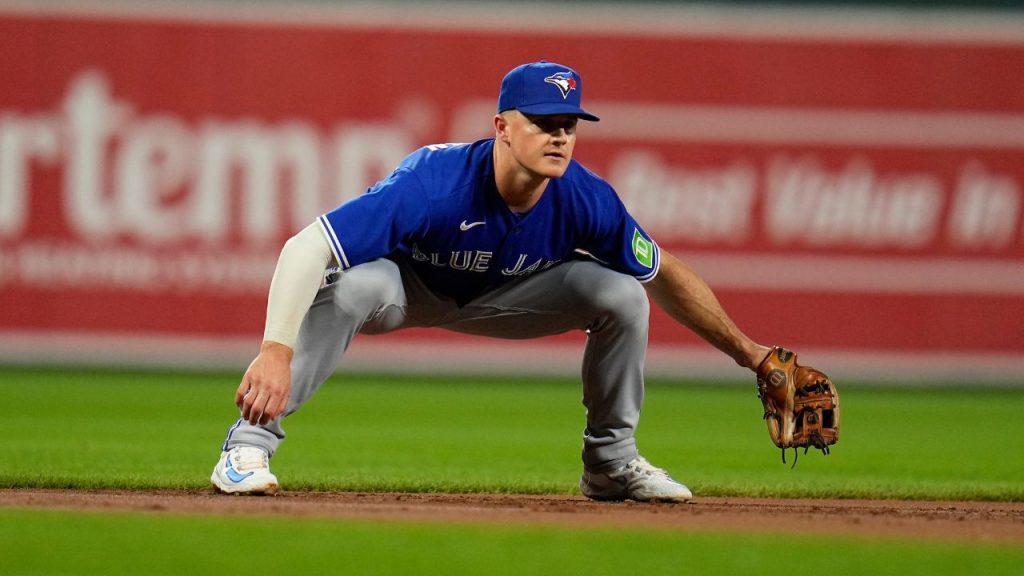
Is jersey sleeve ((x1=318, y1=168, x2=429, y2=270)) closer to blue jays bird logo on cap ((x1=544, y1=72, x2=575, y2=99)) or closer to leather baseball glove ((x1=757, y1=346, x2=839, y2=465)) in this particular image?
blue jays bird logo on cap ((x1=544, y1=72, x2=575, y2=99))

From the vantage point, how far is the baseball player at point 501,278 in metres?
4.12

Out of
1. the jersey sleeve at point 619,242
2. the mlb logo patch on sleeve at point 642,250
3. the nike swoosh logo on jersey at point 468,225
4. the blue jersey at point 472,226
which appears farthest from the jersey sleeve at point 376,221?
the mlb logo patch on sleeve at point 642,250

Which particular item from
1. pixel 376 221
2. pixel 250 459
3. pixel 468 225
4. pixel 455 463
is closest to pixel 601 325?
pixel 468 225

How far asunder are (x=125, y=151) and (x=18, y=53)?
0.99 meters

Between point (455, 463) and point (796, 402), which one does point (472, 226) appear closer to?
point (796, 402)

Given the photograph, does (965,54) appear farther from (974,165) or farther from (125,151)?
(125,151)

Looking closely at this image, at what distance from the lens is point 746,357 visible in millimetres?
4633

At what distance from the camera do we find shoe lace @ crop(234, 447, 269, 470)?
4.22 m

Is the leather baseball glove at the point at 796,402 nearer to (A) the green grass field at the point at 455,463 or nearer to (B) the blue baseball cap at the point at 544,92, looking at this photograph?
(A) the green grass field at the point at 455,463

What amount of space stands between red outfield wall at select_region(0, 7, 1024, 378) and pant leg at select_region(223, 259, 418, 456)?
5703 millimetres

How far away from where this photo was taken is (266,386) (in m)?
3.90

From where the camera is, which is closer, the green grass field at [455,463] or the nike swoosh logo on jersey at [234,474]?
the green grass field at [455,463]

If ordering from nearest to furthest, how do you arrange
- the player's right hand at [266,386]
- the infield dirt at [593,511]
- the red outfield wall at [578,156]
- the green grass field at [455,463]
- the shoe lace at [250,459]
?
the green grass field at [455,463] → the infield dirt at [593,511] → the player's right hand at [266,386] → the shoe lace at [250,459] → the red outfield wall at [578,156]

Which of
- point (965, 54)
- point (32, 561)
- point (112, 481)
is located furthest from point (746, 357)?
point (965, 54)
